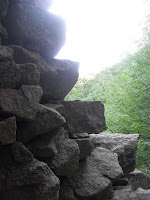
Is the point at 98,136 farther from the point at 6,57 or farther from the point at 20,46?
the point at 6,57

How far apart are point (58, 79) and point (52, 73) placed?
28 cm

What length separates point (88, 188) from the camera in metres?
3.84

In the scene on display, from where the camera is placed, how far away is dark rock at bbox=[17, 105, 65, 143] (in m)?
3.20

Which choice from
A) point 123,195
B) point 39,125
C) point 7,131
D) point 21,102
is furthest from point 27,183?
point 123,195

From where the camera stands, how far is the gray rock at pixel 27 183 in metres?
2.70

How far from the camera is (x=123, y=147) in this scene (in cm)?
546

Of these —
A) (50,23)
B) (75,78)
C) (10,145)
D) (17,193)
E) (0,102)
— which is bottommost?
(17,193)

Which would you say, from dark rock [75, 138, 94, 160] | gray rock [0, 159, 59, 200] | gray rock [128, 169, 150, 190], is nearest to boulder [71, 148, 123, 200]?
dark rock [75, 138, 94, 160]

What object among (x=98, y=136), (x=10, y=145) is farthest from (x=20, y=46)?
(x=98, y=136)

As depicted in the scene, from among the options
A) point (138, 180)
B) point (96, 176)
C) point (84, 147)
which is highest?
point (84, 147)

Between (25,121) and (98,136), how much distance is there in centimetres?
325

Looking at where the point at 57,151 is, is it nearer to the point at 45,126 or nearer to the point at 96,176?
the point at 45,126

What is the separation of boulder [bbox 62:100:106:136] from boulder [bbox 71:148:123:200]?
2.08 ft

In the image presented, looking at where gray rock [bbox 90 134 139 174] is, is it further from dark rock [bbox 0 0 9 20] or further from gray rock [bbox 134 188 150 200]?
dark rock [bbox 0 0 9 20]
